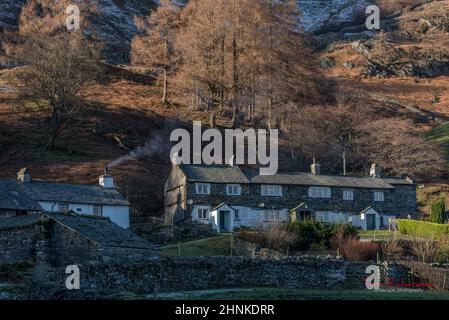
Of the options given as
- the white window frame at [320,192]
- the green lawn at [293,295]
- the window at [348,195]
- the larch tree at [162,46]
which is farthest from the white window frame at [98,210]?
the larch tree at [162,46]

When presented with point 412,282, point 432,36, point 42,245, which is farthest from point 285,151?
point 432,36

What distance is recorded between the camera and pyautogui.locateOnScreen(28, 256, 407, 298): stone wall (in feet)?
142

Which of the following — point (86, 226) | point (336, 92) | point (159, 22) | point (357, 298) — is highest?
point (159, 22)

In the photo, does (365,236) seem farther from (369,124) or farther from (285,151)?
(369,124)

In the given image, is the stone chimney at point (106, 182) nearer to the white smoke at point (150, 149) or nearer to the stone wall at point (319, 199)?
the stone wall at point (319, 199)

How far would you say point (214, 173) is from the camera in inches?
3007

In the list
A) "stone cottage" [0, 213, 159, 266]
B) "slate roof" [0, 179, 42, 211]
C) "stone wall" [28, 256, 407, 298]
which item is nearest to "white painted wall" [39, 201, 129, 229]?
"slate roof" [0, 179, 42, 211]

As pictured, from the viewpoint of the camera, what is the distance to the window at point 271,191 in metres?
76.8

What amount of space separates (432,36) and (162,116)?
81414 millimetres

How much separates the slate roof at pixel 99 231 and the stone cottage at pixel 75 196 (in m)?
11.9

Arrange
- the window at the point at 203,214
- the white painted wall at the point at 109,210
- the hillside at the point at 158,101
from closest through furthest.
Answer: the white painted wall at the point at 109,210 < the window at the point at 203,214 < the hillside at the point at 158,101

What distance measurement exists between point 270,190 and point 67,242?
3047 cm

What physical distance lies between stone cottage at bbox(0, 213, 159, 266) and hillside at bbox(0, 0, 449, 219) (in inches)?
985
